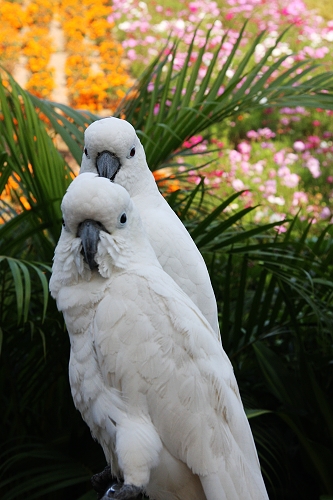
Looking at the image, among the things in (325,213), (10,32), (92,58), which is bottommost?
(325,213)

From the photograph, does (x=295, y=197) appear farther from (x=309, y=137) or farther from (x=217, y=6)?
(x=217, y=6)

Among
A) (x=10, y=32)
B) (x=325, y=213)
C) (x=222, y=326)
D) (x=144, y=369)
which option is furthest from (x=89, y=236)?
(x=10, y=32)

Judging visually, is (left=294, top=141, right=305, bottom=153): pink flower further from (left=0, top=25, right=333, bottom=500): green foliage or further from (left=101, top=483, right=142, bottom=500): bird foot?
(left=101, top=483, right=142, bottom=500): bird foot

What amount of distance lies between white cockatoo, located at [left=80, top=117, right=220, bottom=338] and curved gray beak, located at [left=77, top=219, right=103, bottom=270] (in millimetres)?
440

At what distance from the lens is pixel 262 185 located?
4758mm

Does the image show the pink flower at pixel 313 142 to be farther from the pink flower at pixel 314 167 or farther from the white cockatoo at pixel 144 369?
the white cockatoo at pixel 144 369

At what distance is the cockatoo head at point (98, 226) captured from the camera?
112 cm

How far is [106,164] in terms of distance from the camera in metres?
1.56

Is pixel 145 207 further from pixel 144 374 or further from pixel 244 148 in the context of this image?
pixel 244 148

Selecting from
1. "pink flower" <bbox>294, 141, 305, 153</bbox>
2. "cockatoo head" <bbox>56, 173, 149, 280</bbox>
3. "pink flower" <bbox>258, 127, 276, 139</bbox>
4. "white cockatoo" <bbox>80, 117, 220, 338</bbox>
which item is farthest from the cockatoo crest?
"pink flower" <bbox>258, 127, 276, 139</bbox>

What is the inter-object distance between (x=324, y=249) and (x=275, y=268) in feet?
2.56

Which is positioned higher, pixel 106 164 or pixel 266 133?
pixel 266 133

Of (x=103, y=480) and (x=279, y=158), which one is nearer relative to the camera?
(x=103, y=480)

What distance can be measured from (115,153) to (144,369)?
0.63 meters
